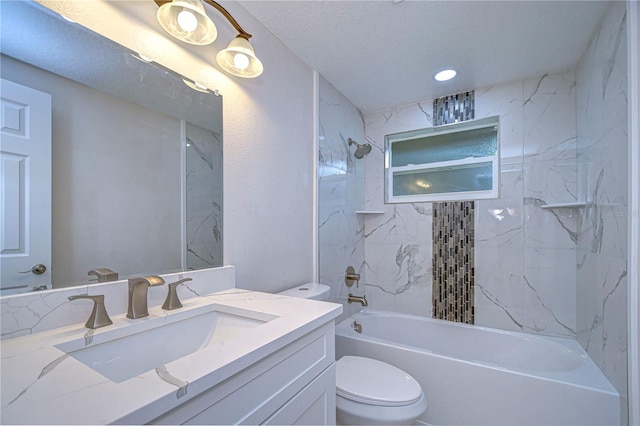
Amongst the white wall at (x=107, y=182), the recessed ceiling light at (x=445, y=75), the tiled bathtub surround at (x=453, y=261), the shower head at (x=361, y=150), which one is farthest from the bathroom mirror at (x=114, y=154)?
the tiled bathtub surround at (x=453, y=261)

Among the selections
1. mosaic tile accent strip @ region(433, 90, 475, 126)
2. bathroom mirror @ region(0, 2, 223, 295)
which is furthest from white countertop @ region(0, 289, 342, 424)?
mosaic tile accent strip @ region(433, 90, 475, 126)

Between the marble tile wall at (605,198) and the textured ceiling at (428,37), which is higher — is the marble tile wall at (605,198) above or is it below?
below

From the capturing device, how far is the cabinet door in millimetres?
752

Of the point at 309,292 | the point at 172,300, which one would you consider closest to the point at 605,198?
the point at 309,292

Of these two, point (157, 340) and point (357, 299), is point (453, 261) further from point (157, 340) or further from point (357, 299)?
point (157, 340)

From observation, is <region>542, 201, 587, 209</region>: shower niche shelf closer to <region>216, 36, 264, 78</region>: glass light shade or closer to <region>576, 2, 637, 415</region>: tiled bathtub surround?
<region>576, 2, 637, 415</region>: tiled bathtub surround

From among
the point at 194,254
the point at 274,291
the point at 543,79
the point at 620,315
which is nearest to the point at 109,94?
the point at 194,254

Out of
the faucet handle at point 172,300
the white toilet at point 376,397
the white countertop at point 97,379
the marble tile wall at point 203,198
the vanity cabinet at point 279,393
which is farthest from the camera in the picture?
A: the white toilet at point 376,397

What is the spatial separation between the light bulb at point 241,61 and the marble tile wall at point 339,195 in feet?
2.67

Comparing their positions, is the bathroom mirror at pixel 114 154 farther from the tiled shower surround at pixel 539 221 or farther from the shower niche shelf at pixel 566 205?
the shower niche shelf at pixel 566 205

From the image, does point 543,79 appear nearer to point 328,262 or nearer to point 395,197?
point 395,197

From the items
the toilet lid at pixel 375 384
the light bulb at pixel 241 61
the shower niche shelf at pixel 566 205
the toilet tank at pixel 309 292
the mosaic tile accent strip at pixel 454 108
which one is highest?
the mosaic tile accent strip at pixel 454 108

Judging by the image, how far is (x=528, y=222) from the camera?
207cm

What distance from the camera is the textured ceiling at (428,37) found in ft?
4.53
